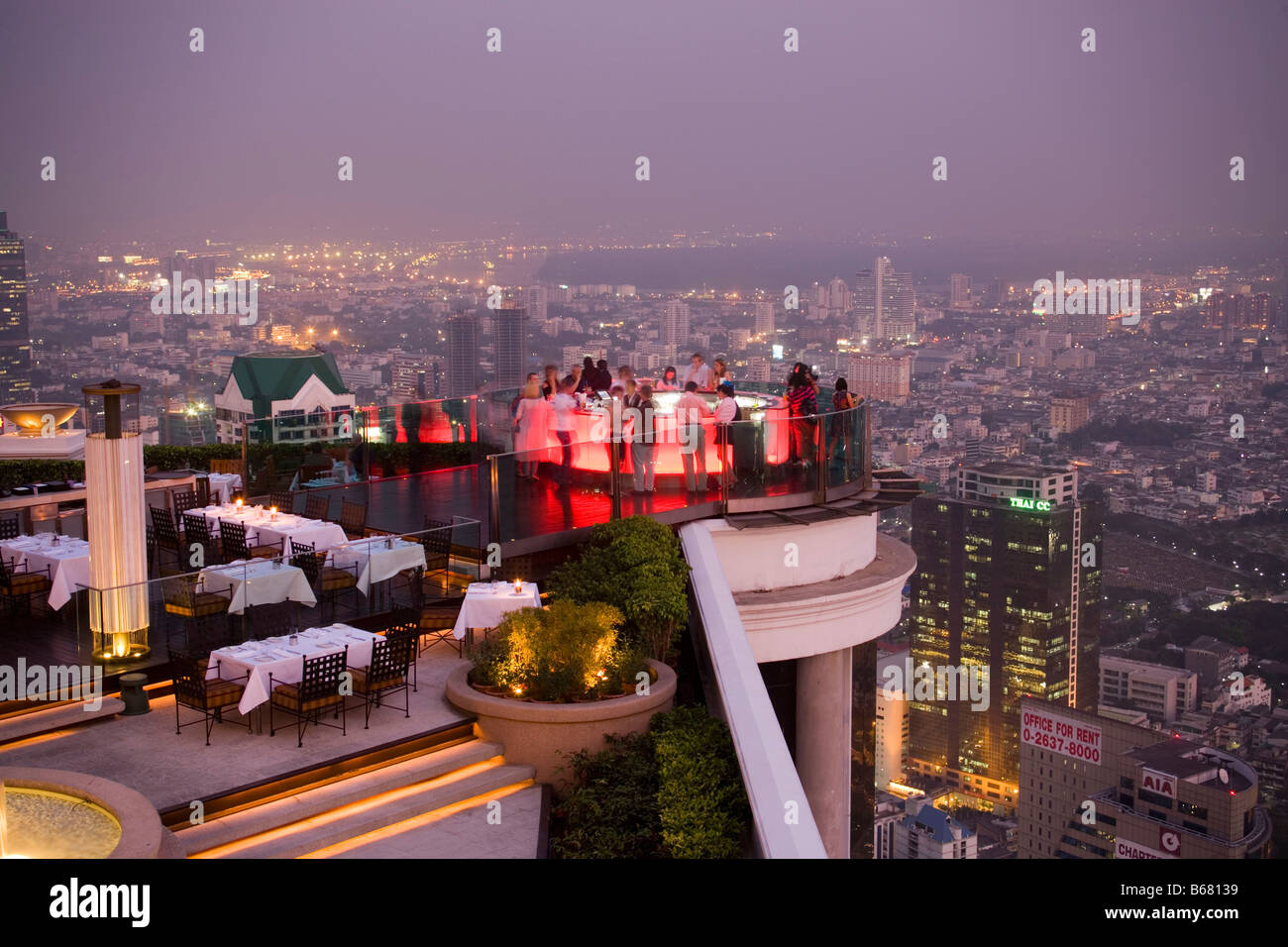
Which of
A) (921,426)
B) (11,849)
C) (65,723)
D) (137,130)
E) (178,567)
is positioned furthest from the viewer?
(921,426)

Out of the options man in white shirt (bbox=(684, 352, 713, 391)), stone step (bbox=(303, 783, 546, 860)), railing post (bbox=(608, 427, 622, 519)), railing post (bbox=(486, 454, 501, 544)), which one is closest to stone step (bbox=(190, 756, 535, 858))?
stone step (bbox=(303, 783, 546, 860))

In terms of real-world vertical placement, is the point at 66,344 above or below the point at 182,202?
below

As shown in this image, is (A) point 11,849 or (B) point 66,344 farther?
(B) point 66,344

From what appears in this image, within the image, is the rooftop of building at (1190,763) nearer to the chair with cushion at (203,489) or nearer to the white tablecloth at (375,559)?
the chair with cushion at (203,489)

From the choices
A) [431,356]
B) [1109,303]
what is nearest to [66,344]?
[431,356]

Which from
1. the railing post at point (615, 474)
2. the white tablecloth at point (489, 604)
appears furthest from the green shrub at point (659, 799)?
the railing post at point (615, 474)

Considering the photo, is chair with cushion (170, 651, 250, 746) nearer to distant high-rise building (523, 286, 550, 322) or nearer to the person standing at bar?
the person standing at bar

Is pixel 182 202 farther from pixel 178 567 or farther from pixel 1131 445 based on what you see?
pixel 1131 445
